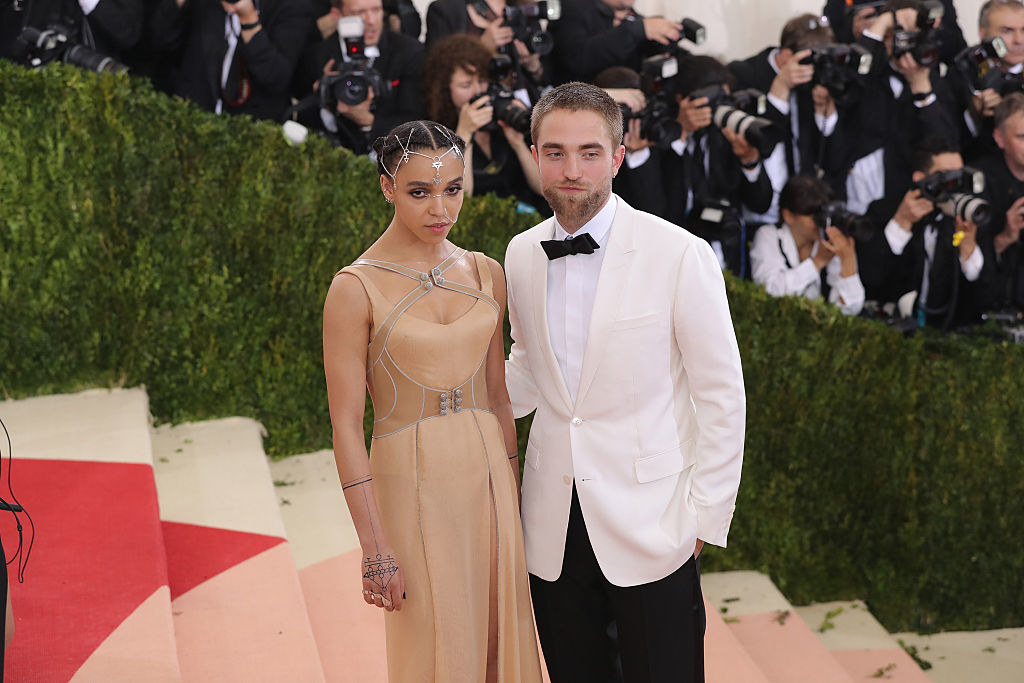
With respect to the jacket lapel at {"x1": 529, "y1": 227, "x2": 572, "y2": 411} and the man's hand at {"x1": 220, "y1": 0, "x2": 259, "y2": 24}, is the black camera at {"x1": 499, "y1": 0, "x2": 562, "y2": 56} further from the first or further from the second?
the jacket lapel at {"x1": 529, "y1": 227, "x2": 572, "y2": 411}

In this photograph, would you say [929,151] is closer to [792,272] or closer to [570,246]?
[792,272]

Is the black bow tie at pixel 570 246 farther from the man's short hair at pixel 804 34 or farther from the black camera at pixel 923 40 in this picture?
the black camera at pixel 923 40

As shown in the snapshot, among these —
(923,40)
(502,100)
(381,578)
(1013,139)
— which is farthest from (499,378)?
(923,40)

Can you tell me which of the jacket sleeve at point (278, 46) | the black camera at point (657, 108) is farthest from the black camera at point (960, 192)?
the jacket sleeve at point (278, 46)

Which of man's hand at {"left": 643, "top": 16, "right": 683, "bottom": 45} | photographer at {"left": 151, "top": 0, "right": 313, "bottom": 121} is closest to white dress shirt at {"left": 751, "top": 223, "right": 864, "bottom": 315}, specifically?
man's hand at {"left": 643, "top": 16, "right": 683, "bottom": 45}

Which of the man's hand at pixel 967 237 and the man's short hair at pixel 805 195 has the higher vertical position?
the man's short hair at pixel 805 195

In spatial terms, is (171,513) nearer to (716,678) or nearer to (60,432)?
(60,432)

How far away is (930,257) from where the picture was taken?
200 inches

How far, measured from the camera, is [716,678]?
3500mm

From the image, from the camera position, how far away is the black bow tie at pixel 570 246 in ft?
7.18

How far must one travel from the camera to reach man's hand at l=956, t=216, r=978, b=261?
193 inches

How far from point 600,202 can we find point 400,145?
40 centimetres

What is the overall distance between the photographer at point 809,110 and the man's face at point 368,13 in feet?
6.52

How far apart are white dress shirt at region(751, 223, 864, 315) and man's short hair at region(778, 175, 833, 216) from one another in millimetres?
124
